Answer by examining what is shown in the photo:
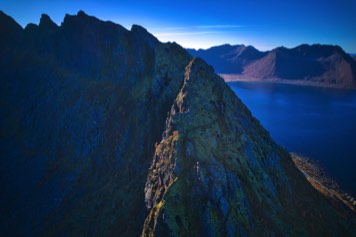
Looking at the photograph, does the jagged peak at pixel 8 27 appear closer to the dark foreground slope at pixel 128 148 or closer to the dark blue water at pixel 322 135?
the dark foreground slope at pixel 128 148

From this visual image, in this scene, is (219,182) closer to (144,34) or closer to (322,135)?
(144,34)

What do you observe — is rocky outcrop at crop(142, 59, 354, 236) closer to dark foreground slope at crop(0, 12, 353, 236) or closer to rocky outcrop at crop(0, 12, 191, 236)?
dark foreground slope at crop(0, 12, 353, 236)

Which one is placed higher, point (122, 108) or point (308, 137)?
point (122, 108)

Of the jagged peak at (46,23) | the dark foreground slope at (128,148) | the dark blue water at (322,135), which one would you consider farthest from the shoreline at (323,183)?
the jagged peak at (46,23)

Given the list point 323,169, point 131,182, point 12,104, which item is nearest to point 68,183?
point 131,182

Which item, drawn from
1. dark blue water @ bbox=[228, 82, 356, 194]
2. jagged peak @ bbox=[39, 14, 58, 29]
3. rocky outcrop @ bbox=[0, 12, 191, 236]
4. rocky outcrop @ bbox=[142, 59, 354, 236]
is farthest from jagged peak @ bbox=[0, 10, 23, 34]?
dark blue water @ bbox=[228, 82, 356, 194]

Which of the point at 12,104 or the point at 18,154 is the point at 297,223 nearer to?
the point at 18,154
